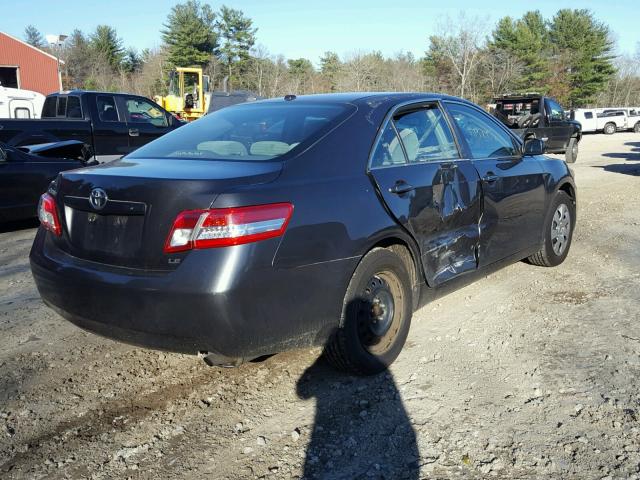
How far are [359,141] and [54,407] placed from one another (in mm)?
2242

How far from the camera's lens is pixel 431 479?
2.56m

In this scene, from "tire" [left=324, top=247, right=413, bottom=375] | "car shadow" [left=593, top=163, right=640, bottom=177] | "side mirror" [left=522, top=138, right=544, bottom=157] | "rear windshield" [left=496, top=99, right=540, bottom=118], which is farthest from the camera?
"rear windshield" [left=496, top=99, right=540, bottom=118]

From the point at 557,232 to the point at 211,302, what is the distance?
13.3 feet

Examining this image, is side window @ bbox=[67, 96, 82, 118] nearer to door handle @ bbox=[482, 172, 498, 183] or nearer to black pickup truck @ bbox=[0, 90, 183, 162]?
black pickup truck @ bbox=[0, 90, 183, 162]

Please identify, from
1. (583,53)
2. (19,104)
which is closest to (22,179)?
(19,104)

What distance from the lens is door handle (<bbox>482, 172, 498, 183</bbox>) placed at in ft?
14.4

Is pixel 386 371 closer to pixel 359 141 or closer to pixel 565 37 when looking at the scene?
pixel 359 141

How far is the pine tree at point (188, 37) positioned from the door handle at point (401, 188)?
53.1 m

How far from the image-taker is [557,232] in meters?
5.66

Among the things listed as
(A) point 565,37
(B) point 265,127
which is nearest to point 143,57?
(A) point 565,37

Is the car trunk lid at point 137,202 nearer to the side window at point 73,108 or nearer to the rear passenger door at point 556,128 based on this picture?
the side window at point 73,108

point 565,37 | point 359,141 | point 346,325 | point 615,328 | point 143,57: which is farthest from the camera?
point 143,57

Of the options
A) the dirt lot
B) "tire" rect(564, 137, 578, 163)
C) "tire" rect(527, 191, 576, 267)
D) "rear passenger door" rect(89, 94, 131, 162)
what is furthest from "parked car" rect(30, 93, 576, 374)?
"tire" rect(564, 137, 578, 163)

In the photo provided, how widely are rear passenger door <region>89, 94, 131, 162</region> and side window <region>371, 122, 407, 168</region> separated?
8.16 m
